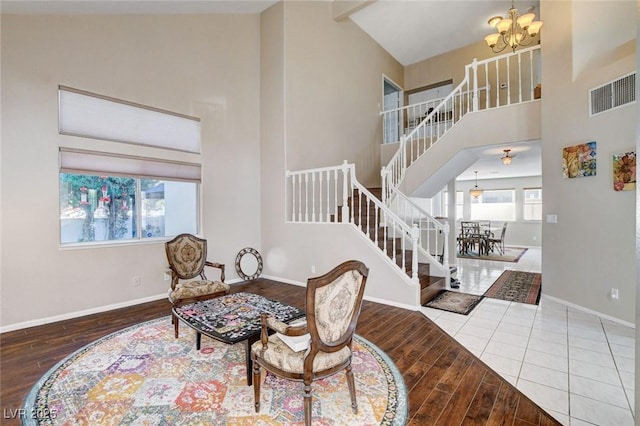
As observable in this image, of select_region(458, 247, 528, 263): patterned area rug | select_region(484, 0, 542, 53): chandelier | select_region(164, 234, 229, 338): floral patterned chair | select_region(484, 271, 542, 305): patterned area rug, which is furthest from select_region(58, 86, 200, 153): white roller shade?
select_region(458, 247, 528, 263): patterned area rug

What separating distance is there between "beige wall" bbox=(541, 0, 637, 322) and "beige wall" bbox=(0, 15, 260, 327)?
194 inches

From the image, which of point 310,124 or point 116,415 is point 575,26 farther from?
point 116,415

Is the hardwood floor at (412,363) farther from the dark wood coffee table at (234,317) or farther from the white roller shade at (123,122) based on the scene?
the white roller shade at (123,122)

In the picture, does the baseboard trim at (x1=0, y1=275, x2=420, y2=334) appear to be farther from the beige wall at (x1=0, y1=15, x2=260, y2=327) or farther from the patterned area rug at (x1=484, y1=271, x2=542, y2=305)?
the patterned area rug at (x1=484, y1=271, x2=542, y2=305)

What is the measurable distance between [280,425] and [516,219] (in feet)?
43.2

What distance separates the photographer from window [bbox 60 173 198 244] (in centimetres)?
388

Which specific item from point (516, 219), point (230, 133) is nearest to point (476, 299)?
point (230, 133)

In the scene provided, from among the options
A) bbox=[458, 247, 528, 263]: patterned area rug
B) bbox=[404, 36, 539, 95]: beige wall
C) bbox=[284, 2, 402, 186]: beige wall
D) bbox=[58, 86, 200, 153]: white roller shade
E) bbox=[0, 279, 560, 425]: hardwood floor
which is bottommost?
bbox=[458, 247, 528, 263]: patterned area rug

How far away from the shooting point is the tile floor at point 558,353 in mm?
2125

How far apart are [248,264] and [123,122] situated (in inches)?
120

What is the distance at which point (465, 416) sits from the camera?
2.00m

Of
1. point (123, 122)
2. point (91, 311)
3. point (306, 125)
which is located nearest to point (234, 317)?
point (91, 311)

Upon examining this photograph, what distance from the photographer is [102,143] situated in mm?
4008

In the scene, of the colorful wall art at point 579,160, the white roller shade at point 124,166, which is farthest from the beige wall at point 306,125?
the colorful wall art at point 579,160
